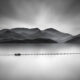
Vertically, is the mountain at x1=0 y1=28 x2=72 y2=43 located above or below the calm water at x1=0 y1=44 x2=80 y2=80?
above

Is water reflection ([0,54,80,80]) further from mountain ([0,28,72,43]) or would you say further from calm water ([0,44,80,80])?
mountain ([0,28,72,43])

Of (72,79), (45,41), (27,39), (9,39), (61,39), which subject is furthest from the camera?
(45,41)

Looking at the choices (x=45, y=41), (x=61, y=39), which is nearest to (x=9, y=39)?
(x=45, y=41)

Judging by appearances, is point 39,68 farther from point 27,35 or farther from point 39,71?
point 27,35

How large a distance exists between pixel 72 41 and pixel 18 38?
4.76m

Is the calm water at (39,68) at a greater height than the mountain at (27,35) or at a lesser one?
lesser

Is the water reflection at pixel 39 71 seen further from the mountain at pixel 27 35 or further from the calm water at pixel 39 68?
the mountain at pixel 27 35

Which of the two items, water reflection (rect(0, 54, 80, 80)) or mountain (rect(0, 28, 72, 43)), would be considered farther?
mountain (rect(0, 28, 72, 43))

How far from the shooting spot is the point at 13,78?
57.9 inches

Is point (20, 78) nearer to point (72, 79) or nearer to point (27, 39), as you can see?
point (72, 79)

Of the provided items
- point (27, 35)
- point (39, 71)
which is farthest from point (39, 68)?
point (27, 35)

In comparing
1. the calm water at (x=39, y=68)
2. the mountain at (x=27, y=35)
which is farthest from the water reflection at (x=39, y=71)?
the mountain at (x=27, y=35)

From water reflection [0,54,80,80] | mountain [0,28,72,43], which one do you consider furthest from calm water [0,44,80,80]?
mountain [0,28,72,43]

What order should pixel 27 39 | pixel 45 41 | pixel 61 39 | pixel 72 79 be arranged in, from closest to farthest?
pixel 72 79 < pixel 61 39 < pixel 27 39 < pixel 45 41
